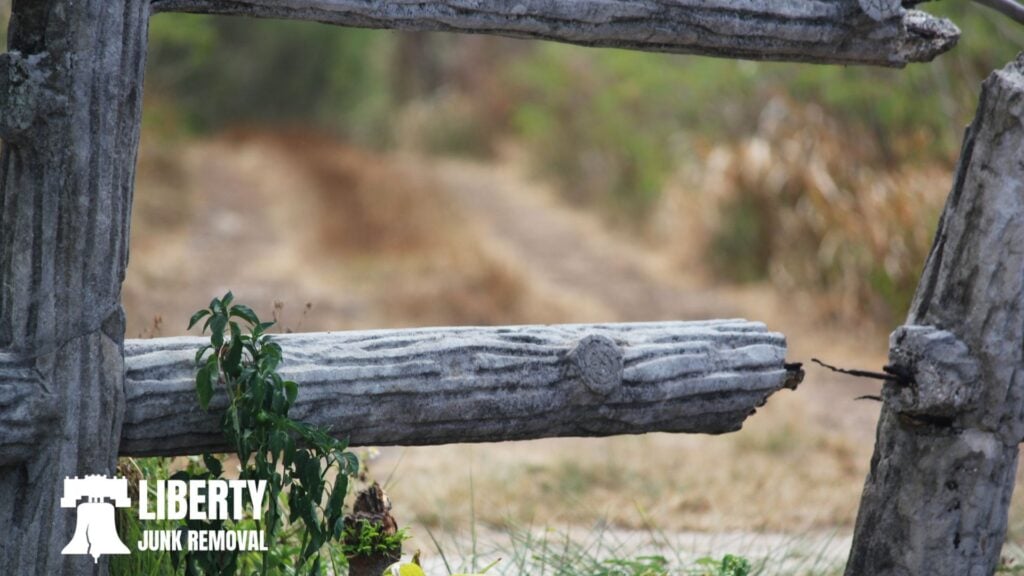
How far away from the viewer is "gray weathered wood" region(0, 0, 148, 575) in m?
1.67

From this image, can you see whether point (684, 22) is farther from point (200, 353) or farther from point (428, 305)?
point (428, 305)

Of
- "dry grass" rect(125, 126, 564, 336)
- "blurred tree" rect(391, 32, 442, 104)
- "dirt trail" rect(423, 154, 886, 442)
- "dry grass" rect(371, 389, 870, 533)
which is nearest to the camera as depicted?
"dry grass" rect(371, 389, 870, 533)

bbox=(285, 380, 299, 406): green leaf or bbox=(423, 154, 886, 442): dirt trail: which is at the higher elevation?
bbox=(423, 154, 886, 442): dirt trail

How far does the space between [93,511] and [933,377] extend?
136 centimetres

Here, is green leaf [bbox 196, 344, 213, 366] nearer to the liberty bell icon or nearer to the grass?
the liberty bell icon

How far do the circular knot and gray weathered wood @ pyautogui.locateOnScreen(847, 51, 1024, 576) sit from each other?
19.9 inches

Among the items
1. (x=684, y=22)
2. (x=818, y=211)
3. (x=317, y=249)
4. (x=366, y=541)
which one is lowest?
(x=366, y=541)

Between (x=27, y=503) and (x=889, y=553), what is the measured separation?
1412 millimetres

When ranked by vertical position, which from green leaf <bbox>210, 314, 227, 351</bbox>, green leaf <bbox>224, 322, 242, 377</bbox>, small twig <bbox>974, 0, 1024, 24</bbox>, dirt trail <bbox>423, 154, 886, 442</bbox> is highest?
dirt trail <bbox>423, 154, 886, 442</bbox>

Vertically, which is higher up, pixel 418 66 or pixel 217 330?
pixel 418 66

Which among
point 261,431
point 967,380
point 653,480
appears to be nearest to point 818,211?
point 653,480

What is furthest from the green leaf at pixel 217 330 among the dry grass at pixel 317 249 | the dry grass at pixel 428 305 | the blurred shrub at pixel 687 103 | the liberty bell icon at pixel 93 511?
the blurred shrub at pixel 687 103

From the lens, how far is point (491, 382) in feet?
6.51

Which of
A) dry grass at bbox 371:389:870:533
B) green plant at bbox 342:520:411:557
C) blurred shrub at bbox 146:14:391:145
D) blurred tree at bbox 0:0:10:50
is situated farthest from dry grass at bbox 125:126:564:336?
blurred shrub at bbox 146:14:391:145
